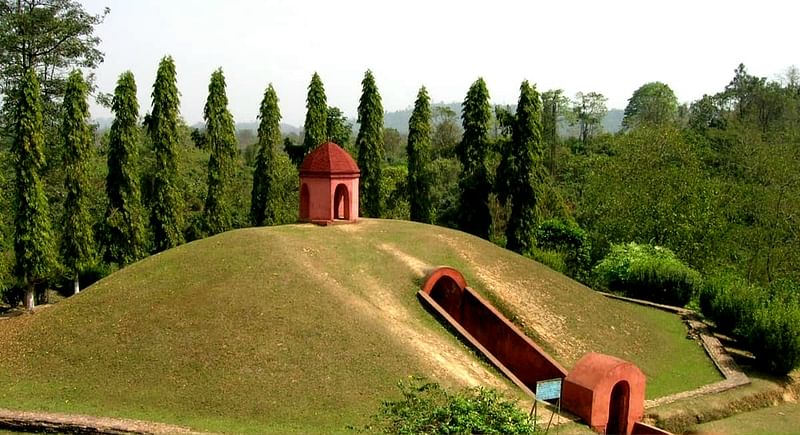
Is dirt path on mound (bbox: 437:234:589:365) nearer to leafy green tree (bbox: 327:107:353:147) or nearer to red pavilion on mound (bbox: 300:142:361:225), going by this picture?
red pavilion on mound (bbox: 300:142:361:225)

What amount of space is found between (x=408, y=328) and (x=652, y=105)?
73.3m

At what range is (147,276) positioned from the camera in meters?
19.5

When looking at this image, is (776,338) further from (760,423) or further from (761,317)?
(760,423)

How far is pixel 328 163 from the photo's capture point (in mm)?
22844

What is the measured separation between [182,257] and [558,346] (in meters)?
12.2

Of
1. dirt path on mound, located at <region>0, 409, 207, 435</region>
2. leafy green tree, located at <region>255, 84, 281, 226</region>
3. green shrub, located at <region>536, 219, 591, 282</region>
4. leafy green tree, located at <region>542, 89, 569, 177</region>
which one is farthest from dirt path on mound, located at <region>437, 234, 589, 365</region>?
leafy green tree, located at <region>542, 89, 569, 177</region>

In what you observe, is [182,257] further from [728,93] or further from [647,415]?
[728,93]

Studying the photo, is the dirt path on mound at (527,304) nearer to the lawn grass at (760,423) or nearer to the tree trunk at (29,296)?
the lawn grass at (760,423)

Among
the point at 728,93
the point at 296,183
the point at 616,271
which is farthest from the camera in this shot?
the point at 728,93

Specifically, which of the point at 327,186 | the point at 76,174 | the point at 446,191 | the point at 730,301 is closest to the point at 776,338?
the point at 730,301

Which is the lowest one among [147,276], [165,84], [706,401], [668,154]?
[706,401]

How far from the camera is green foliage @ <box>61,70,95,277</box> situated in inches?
1048

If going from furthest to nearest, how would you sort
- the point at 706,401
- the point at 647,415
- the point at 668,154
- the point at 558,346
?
1. the point at 668,154
2. the point at 558,346
3. the point at 706,401
4. the point at 647,415

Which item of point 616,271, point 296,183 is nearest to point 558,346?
point 616,271
